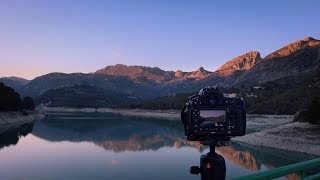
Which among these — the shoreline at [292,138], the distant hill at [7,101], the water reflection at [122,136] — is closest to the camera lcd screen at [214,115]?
the shoreline at [292,138]

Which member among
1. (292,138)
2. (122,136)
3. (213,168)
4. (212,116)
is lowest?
(122,136)

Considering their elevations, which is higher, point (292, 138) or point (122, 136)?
point (292, 138)

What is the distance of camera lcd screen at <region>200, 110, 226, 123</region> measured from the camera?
4727 mm

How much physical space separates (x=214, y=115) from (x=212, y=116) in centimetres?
4

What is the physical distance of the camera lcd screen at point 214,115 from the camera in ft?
15.5

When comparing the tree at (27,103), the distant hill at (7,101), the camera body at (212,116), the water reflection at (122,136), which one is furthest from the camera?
the tree at (27,103)

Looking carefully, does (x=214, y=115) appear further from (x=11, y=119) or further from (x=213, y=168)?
(x=11, y=119)

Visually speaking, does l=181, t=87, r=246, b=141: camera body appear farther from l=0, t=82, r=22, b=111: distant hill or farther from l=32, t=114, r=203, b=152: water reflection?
l=0, t=82, r=22, b=111: distant hill

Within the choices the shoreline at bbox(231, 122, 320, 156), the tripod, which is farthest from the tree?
the tripod

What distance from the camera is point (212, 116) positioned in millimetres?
4773

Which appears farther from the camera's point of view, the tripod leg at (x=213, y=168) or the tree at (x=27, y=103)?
the tree at (x=27, y=103)

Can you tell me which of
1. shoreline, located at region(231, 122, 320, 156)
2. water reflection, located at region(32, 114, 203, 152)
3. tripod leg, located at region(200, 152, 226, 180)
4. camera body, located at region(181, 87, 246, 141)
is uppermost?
camera body, located at region(181, 87, 246, 141)

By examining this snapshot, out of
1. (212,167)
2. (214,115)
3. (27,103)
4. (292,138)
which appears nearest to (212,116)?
(214,115)

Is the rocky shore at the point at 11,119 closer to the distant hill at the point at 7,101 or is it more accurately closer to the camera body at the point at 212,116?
the distant hill at the point at 7,101
